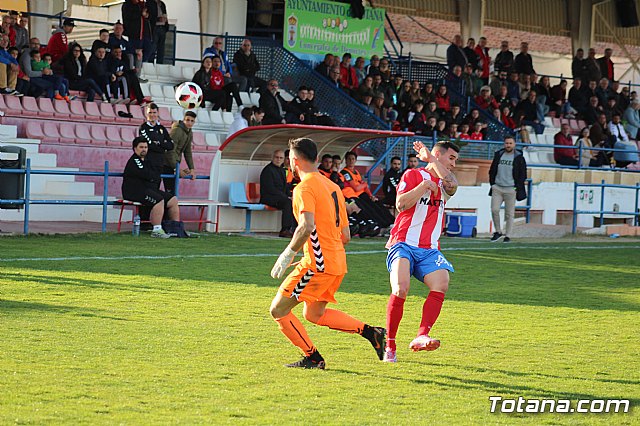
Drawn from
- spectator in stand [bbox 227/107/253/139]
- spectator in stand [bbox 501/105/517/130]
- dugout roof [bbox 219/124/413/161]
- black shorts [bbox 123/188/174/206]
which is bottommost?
black shorts [bbox 123/188/174/206]

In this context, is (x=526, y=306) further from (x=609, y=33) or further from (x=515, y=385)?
(x=609, y=33)

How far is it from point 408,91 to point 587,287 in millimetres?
13829

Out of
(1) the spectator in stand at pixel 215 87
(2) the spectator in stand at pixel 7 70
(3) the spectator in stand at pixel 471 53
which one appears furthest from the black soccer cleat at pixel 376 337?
(3) the spectator in stand at pixel 471 53

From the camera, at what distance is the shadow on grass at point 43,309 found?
9500 millimetres

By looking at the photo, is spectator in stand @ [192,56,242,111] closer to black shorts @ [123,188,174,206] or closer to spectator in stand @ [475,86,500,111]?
black shorts @ [123,188,174,206]

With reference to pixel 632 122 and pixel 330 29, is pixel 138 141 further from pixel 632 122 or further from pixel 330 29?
pixel 632 122

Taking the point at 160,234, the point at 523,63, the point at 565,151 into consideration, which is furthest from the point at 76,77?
the point at 523,63

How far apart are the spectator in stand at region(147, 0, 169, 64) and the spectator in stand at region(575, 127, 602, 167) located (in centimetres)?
995

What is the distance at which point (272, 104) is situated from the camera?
23.3 meters

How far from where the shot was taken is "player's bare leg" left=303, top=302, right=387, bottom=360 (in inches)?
301

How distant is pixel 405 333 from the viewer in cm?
938

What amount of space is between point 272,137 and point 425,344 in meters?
12.5

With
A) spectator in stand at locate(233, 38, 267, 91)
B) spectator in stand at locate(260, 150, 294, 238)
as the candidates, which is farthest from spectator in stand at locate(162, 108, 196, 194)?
spectator in stand at locate(233, 38, 267, 91)

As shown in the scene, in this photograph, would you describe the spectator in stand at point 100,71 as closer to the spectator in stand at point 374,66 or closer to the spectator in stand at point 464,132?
the spectator in stand at point 374,66
